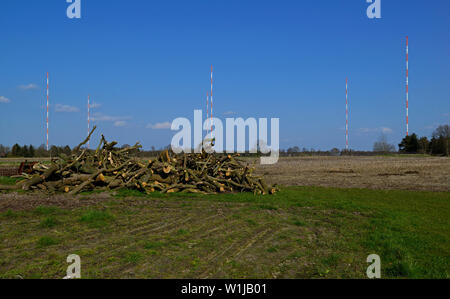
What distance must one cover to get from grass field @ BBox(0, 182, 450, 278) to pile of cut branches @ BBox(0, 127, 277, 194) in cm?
306

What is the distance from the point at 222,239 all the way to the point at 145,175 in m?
9.84

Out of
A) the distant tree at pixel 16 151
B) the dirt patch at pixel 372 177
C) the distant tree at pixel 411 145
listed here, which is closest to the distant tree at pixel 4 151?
the distant tree at pixel 16 151

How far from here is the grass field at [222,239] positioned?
5645 mm

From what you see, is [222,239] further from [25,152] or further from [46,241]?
[25,152]

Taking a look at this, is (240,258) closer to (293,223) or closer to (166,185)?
(293,223)

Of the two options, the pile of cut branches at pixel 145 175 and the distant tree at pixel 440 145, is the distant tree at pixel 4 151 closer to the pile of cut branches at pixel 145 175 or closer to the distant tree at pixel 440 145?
the pile of cut branches at pixel 145 175

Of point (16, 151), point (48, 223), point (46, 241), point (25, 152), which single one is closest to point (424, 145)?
point (48, 223)

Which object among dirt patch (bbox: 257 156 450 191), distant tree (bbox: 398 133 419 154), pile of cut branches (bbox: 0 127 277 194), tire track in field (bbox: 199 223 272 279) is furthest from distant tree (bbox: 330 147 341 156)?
tire track in field (bbox: 199 223 272 279)

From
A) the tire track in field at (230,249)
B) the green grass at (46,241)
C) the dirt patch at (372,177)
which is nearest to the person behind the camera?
the tire track in field at (230,249)

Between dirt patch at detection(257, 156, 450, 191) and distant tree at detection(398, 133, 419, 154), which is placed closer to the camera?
dirt patch at detection(257, 156, 450, 191)

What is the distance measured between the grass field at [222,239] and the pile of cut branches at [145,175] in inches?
120

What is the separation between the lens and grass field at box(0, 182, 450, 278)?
222 inches

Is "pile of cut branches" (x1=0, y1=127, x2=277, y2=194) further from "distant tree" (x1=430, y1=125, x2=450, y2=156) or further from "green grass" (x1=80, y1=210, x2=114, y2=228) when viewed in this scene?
"distant tree" (x1=430, y1=125, x2=450, y2=156)

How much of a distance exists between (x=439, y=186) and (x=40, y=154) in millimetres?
67481
